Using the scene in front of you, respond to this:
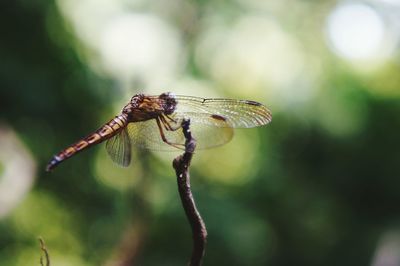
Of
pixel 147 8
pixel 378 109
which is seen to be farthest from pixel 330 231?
pixel 147 8

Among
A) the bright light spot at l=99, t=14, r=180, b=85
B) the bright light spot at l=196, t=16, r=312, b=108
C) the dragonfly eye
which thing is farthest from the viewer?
the bright light spot at l=196, t=16, r=312, b=108

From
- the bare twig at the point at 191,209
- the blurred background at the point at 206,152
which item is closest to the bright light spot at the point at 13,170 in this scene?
the blurred background at the point at 206,152

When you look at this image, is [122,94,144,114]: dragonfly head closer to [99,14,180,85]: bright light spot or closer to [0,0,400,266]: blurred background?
[0,0,400,266]: blurred background

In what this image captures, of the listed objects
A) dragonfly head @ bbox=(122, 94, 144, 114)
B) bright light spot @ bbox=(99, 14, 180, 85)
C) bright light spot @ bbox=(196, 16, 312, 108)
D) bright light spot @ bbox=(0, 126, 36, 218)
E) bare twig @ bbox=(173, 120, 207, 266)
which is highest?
bright light spot @ bbox=(196, 16, 312, 108)

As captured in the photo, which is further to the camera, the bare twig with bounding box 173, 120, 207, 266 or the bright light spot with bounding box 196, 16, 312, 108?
the bright light spot with bounding box 196, 16, 312, 108

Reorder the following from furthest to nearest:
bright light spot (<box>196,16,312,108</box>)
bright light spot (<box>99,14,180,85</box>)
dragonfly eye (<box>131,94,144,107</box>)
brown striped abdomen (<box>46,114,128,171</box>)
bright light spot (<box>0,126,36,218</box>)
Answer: bright light spot (<box>196,16,312,108</box>) → bright light spot (<box>99,14,180,85</box>) → bright light spot (<box>0,126,36,218</box>) → dragonfly eye (<box>131,94,144,107</box>) → brown striped abdomen (<box>46,114,128,171</box>)

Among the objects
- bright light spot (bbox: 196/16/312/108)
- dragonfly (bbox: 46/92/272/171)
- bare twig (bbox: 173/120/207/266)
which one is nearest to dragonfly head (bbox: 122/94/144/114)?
dragonfly (bbox: 46/92/272/171)

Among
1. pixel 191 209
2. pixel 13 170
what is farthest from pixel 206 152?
pixel 191 209
